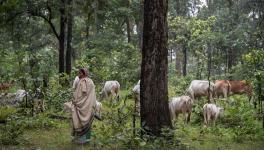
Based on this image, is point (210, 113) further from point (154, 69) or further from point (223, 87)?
point (223, 87)

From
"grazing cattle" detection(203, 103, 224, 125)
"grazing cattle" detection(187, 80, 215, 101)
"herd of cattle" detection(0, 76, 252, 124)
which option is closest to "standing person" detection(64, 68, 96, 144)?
"herd of cattle" detection(0, 76, 252, 124)

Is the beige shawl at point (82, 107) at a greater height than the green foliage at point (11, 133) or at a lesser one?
greater

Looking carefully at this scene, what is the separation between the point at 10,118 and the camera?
12000mm

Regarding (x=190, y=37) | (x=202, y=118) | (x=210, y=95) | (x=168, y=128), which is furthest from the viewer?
(x=190, y=37)

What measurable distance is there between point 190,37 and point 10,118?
21204mm

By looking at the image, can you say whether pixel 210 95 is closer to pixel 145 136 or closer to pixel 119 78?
pixel 145 136

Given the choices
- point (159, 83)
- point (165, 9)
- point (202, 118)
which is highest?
point (165, 9)

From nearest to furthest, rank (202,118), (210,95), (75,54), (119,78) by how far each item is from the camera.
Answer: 1. (202,118)
2. (210,95)
3. (119,78)
4. (75,54)

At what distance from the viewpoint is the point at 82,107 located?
1114 cm

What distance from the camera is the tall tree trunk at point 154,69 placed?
411 inches

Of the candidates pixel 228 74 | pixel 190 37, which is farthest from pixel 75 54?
pixel 228 74

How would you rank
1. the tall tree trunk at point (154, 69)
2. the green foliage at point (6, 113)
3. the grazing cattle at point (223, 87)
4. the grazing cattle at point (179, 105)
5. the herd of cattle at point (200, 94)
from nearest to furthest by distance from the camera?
the tall tree trunk at point (154, 69)
the green foliage at point (6, 113)
the herd of cattle at point (200, 94)
the grazing cattle at point (179, 105)
the grazing cattle at point (223, 87)

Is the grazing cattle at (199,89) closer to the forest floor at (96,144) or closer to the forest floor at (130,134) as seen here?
the forest floor at (130,134)


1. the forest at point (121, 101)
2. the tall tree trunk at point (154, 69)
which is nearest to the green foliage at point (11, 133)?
the forest at point (121, 101)
